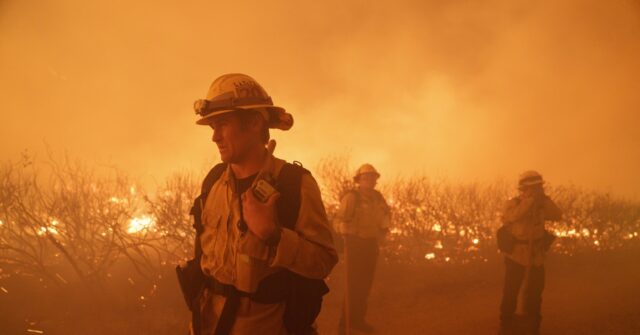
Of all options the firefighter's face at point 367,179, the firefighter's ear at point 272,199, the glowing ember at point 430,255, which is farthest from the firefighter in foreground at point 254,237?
the glowing ember at point 430,255

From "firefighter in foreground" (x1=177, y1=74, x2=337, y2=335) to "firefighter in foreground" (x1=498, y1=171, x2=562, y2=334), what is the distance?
4.26 m

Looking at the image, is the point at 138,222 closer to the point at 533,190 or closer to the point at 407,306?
the point at 407,306

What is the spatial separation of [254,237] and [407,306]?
268 inches

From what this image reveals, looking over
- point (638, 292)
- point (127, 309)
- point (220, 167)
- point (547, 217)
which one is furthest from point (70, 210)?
point (638, 292)

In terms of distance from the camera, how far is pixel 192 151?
2494 centimetres

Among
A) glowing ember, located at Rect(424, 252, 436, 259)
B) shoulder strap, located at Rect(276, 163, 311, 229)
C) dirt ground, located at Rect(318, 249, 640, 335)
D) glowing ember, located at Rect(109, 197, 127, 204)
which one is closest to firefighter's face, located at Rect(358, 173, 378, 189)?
dirt ground, located at Rect(318, 249, 640, 335)

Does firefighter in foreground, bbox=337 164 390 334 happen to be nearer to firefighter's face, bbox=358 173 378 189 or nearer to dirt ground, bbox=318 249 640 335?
firefighter's face, bbox=358 173 378 189

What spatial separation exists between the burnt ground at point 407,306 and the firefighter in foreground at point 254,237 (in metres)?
4.85

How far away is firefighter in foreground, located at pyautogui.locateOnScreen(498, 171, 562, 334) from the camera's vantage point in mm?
4922

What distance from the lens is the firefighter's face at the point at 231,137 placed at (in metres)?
2.07

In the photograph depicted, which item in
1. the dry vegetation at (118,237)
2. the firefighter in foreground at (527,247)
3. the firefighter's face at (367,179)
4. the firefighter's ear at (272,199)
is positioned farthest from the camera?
the dry vegetation at (118,237)

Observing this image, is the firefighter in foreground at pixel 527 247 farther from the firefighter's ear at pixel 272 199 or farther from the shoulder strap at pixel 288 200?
the firefighter's ear at pixel 272 199

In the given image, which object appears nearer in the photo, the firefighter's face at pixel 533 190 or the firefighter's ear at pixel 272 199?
the firefighter's ear at pixel 272 199

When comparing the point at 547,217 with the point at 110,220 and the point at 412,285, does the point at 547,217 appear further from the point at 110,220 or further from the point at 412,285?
the point at 110,220
